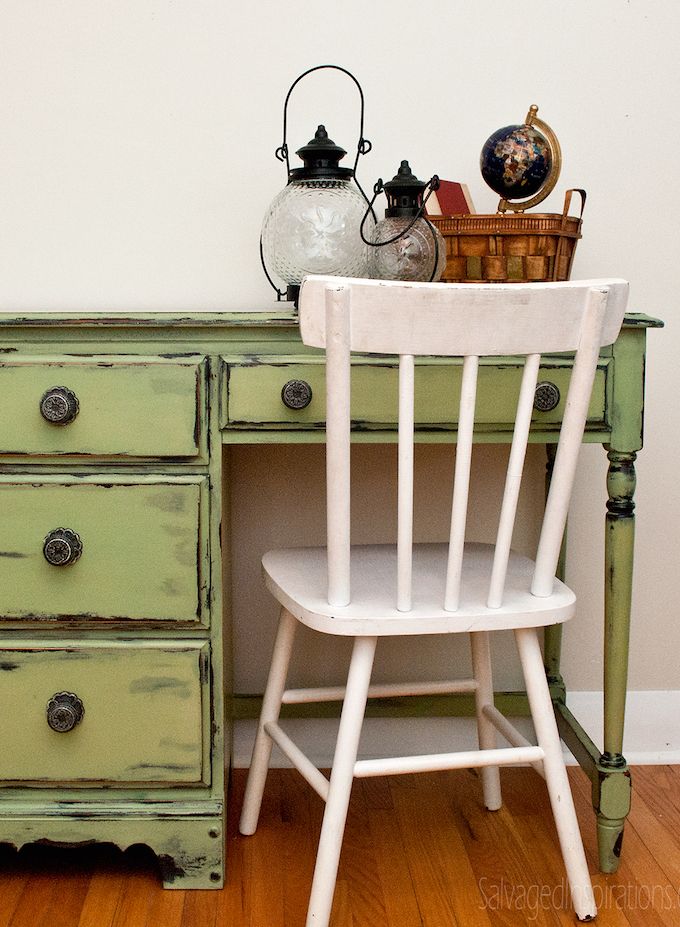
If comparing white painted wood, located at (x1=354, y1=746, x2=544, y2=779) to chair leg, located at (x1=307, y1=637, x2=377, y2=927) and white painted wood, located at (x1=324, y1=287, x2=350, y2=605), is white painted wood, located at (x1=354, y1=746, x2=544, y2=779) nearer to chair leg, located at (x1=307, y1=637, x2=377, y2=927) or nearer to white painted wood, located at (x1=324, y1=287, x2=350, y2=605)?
chair leg, located at (x1=307, y1=637, x2=377, y2=927)

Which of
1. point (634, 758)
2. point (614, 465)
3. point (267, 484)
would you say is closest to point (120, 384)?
point (267, 484)

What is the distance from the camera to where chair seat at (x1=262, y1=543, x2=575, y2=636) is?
1.27m

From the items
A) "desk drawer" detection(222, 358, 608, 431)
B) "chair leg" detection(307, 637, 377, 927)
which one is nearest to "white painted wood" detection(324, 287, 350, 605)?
"chair leg" detection(307, 637, 377, 927)

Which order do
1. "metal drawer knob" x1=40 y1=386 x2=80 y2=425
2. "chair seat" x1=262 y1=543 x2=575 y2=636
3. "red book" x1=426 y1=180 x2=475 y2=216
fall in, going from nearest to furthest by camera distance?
1. "chair seat" x1=262 y1=543 x2=575 y2=636
2. "metal drawer knob" x1=40 y1=386 x2=80 y2=425
3. "red book" x1=426 y1=180 x2=475 y2=216

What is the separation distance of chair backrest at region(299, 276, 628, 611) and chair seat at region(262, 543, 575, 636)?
0.03 metres

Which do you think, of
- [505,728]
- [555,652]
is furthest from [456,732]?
[505,728]

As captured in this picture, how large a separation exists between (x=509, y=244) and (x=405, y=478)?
552 millimetres

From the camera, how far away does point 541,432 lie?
Result: 1465 millimetres

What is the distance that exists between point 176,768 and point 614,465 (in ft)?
2.62

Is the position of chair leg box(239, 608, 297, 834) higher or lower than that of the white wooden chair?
lower

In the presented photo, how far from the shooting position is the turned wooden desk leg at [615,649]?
4.85ft

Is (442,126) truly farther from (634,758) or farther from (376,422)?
(634,758)

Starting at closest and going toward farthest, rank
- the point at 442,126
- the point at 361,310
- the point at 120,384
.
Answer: the point at 361,310 < the point at 120,384 < the point at 442,126

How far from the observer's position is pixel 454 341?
117 centimetres
